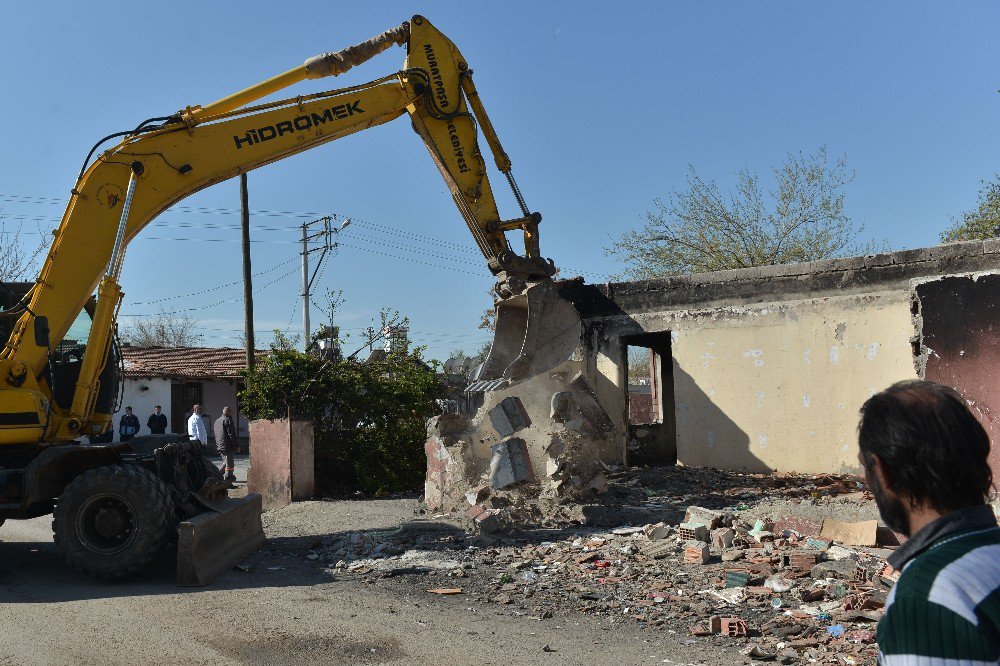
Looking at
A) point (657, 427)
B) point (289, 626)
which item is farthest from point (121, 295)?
point (657, 427)

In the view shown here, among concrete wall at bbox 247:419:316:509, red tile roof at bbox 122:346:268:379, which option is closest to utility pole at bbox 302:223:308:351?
red tile roof at bbox 122:346:268:379

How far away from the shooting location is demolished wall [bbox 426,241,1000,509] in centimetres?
988

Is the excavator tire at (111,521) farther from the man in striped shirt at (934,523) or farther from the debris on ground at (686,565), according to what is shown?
the man in striped shirt at (934,523)

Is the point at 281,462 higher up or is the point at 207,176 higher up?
the point at 207,176

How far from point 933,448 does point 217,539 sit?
7.42m

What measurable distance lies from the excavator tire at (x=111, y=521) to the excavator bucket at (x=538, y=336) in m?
4.49

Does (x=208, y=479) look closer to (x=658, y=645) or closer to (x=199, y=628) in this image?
(x=199, y=628)

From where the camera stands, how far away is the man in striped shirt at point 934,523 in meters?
1.53

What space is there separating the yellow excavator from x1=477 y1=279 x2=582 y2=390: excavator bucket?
1.26 m

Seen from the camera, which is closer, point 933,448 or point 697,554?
point 933,448

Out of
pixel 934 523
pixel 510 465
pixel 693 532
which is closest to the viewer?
pixel 934 523

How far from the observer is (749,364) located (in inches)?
487

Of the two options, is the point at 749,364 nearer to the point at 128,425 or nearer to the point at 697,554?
the point at 697,554

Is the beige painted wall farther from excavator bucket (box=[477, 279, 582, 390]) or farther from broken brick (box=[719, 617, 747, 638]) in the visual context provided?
broken brick (box=[719, 617, 747, 638])
